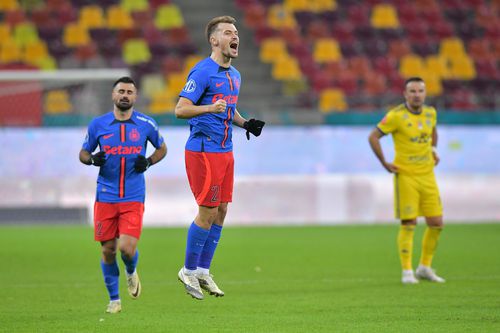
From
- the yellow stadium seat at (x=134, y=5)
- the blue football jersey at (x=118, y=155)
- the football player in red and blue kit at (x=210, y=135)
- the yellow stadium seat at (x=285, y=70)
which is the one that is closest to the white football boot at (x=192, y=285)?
the football player in red and blue kit at (x=210, y=135)

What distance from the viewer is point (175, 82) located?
25.1m

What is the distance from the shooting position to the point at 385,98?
2327 centimetres

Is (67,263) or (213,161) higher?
(213,161)

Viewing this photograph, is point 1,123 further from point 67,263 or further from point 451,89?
point 451,89

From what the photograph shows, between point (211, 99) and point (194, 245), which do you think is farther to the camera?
point (194, 245)

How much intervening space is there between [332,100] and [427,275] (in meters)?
13.2

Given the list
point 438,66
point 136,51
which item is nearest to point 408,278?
point 136,51

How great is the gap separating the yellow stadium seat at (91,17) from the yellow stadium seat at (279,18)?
14.7ft

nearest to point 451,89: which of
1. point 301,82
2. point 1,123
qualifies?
point 301,82

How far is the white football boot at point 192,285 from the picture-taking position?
27.7ft

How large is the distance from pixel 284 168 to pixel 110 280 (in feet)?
37.2

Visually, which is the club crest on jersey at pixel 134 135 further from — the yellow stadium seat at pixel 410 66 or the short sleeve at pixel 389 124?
the yellow stadium seat at pixel 410 66

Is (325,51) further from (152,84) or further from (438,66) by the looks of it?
(152,84)

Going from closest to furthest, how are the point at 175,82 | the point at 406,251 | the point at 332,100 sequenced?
the point at 406,251
the point at 332,100
the point at 175,82
